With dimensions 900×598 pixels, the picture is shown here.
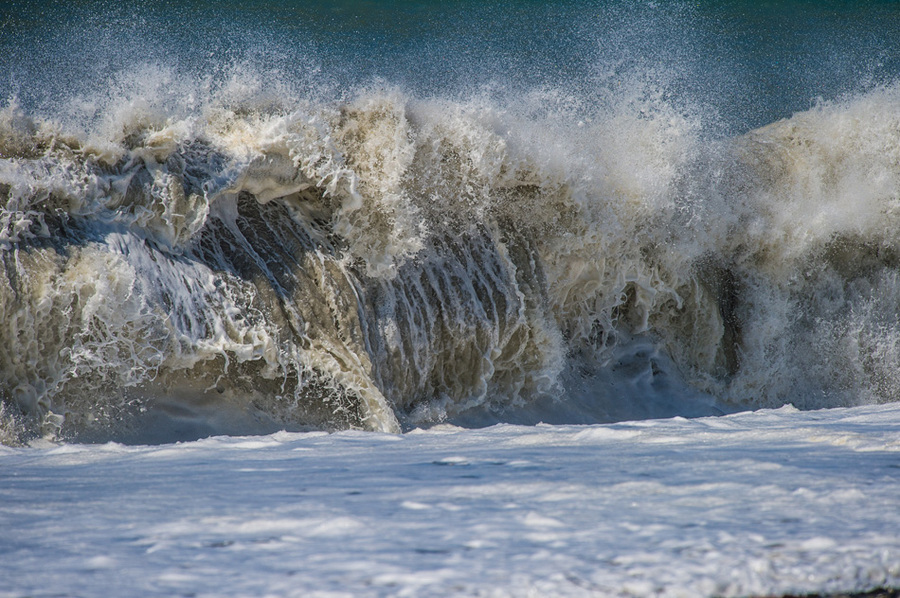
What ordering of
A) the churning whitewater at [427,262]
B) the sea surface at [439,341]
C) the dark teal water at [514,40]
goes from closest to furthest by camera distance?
the sea surface at [439,341] < the churning whitewater at [427,262] < the dark teal water at [514,40]

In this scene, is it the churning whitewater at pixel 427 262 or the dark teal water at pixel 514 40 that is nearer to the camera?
the churning whitewater at pixel 427 262

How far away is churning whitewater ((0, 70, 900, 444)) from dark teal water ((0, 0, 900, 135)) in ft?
16.5

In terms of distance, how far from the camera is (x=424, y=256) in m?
4.45

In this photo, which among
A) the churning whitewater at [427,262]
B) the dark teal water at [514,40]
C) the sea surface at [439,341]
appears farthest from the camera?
the dark teal water at [514,40]

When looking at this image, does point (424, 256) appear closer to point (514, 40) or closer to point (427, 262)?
point (427, 262)

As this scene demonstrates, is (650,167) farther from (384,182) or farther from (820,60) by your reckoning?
(820,60)

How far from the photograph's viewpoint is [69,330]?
3336mm

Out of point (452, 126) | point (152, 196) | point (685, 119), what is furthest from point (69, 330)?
point (685, 119)

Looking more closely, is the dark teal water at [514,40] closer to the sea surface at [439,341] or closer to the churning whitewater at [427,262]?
the sea surface at [439,341]

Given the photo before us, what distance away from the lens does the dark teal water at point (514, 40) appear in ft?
36.0

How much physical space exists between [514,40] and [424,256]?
9.74m

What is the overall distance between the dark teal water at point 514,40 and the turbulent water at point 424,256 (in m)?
5.02

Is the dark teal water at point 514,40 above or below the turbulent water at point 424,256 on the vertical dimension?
above

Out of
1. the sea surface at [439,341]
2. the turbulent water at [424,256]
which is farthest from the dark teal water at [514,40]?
the turbulent water at [424,256]
